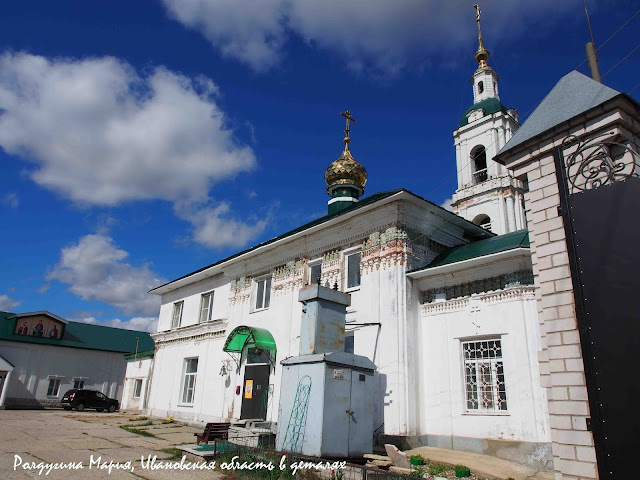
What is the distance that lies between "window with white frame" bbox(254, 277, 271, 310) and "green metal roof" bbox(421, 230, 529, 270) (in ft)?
22.3

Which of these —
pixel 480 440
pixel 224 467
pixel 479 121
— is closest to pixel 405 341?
pixel 480 440

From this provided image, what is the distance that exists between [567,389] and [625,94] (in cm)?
335

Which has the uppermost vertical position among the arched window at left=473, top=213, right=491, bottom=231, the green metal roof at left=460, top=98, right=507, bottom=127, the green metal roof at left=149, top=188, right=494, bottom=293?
the green metal roof at left=460, top=98, right=507, bottom=127

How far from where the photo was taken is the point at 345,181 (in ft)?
71.2

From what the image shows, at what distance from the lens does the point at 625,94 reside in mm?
5215

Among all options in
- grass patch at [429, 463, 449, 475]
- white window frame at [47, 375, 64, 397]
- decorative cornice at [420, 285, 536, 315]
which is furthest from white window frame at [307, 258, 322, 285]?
white window frame at [47, 375, 64, 397]

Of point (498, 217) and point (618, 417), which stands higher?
point (498, 217)

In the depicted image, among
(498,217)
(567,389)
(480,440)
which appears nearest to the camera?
(567,389)

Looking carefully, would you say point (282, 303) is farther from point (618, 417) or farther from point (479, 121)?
point (479, 121)

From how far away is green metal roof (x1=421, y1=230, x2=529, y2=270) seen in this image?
10688mm

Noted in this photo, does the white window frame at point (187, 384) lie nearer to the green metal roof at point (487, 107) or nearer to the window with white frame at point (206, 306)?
the window with white frame at point (206, 306)

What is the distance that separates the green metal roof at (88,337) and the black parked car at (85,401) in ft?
19.4

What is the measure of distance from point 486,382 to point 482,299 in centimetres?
191

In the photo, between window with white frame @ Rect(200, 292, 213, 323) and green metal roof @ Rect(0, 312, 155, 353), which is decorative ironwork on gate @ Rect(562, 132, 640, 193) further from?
green metal roof @ Rect(0, 312, 155, 353)
